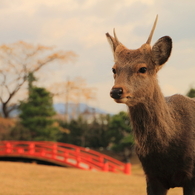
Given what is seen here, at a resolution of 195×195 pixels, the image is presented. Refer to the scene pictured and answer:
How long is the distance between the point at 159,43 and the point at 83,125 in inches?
1354

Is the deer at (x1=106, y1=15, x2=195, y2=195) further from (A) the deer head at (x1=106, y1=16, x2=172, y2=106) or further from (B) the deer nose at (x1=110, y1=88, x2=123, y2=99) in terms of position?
(B) the deer nose at (x1=110, y1=88, x2=123, y2=99)

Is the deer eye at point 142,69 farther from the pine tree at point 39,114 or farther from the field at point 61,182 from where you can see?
A: the pine tree at point 39,114

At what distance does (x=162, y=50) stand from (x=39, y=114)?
88.2 feet

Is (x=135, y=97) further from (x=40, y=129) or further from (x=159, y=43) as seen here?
(x=40, y=129)

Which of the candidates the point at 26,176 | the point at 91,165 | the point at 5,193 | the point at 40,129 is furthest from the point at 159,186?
the point at 40,129

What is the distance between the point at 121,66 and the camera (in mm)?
4828

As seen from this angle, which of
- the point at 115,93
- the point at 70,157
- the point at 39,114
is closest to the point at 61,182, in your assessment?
the point at 70,157

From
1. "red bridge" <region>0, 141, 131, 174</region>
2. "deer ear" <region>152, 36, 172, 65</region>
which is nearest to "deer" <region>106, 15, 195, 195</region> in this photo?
"deer ear" <region>152, 36, 172, 65</region>

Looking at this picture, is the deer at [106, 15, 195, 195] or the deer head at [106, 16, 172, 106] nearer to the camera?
the deer head at [106, 16, 172, 106]

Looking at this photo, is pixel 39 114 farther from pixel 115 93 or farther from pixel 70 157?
pixel 115 93

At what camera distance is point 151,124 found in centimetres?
483

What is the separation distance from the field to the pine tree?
35.4 feet

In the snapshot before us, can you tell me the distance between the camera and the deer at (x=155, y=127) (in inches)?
188

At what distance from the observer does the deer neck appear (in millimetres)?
4789
